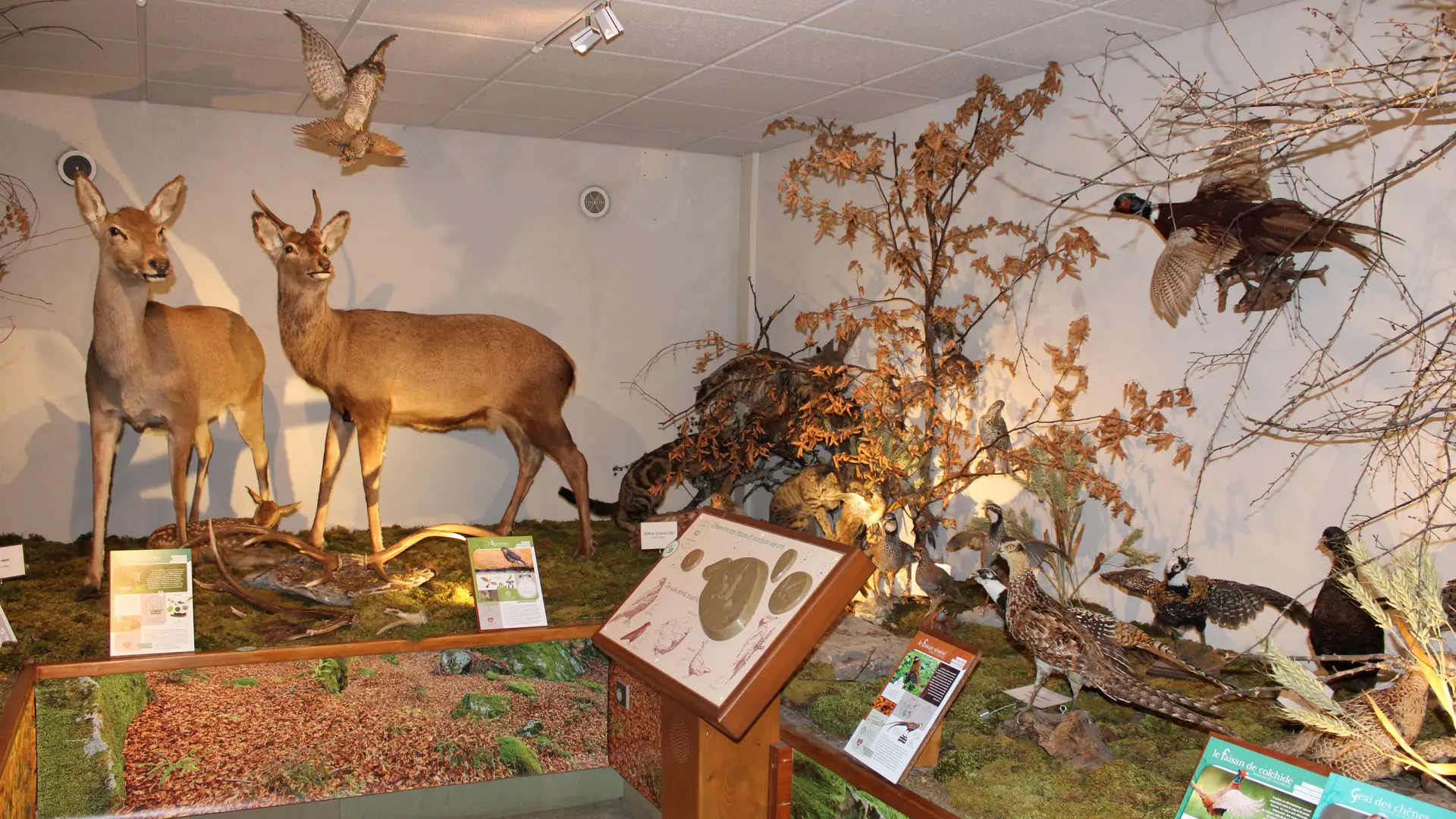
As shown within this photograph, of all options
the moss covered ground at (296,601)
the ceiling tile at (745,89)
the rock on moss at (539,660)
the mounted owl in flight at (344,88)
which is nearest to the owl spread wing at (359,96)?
the mounted owl in flight at (344,88)

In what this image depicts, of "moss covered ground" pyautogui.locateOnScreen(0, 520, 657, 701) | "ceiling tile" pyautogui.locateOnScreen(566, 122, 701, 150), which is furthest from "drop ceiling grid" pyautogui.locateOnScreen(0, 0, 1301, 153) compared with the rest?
"moss covered ground" pyautogui.locateOnScreen(0, 520, 657, 701)

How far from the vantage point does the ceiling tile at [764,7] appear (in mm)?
3369

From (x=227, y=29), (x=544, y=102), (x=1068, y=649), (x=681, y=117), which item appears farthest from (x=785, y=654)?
(x=681, y=117)

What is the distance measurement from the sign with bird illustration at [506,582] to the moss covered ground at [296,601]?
182mm

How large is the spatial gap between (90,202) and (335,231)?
984 millimetres

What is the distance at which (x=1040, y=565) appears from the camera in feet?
12.9

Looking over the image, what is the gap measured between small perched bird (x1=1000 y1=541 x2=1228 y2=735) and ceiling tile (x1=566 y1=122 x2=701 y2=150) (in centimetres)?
360

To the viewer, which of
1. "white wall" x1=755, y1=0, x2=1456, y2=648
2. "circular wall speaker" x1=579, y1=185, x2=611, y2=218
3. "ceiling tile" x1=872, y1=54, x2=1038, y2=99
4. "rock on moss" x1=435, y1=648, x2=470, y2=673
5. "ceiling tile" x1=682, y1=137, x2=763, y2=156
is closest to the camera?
"white wall" x1=755, y1=0, x2=1456, y2=648

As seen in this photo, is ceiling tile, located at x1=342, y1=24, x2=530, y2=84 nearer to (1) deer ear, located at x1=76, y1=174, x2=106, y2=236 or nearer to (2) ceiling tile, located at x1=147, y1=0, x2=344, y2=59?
(2) ceiling tile, located at x1=147, y1=0, x2=344, y2=59

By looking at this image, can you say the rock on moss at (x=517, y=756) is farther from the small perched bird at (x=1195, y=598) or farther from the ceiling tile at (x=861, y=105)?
the ceiling tile at (x=861, y=105)

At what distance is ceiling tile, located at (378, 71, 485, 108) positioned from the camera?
4492 millimetres

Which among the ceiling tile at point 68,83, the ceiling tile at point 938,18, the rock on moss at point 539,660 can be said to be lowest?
the rock on moss at point 539,660

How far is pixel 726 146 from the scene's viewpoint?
19.8 feet

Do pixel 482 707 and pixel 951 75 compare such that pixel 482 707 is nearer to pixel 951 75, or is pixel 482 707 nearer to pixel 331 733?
pixel 331 733
